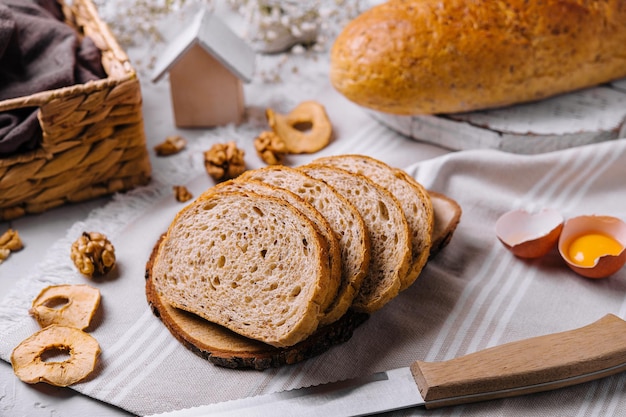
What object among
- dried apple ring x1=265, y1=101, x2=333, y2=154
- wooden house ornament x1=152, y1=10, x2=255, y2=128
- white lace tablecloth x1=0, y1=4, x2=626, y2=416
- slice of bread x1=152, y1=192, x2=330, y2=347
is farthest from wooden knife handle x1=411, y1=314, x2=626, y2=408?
wooden house ornament x1=152, y1=10, x2=255, y2=128

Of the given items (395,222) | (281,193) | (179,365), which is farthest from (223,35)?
(179,365)

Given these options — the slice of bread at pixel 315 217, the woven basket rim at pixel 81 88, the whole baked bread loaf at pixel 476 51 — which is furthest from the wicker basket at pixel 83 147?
the whole baked bread loaf at pixel 476 51

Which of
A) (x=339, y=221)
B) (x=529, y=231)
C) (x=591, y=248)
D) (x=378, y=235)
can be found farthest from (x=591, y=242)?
(x=339, y=221)

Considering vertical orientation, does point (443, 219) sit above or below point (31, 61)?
below

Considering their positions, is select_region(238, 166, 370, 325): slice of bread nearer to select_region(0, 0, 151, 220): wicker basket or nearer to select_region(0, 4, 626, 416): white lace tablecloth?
select_region(0, 4, 626, 416): white lace tablecloth

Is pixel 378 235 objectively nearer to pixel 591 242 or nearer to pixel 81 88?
pixel 591 242

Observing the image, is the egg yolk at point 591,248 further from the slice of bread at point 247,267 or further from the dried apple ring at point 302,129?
the dried apple ring at point 302,129

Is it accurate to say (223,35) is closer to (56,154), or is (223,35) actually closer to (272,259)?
(56,154)
